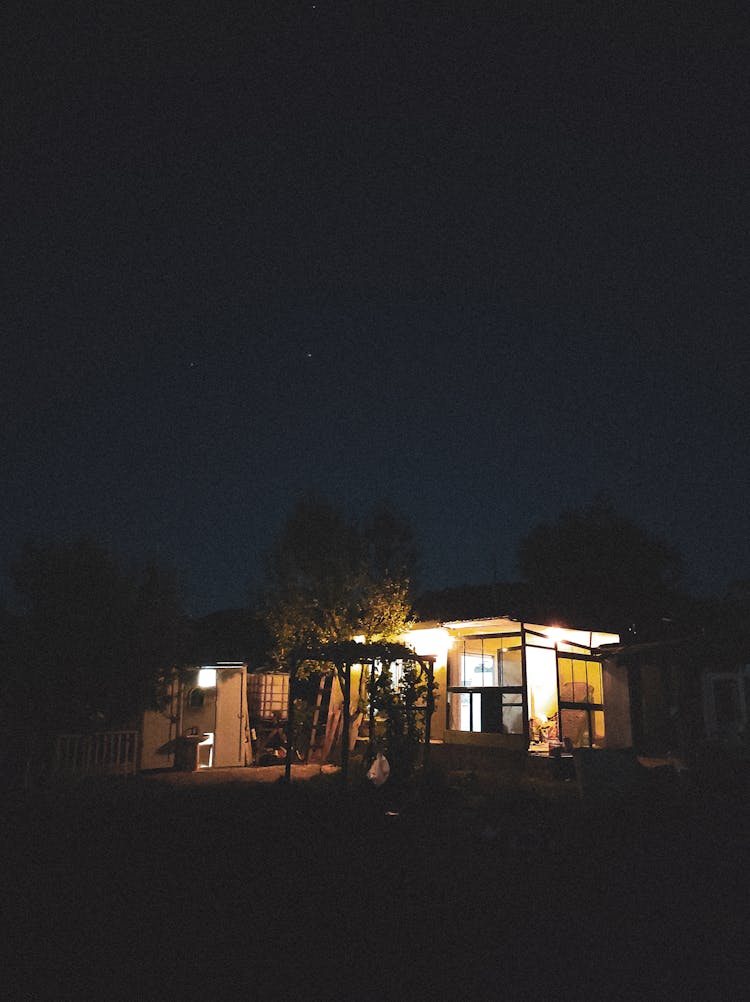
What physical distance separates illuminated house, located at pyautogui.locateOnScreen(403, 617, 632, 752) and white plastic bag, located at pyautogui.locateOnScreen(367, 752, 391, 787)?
4332 mm

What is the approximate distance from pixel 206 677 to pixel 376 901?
10350 millimetres

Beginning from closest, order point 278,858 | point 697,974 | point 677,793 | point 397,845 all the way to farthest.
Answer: point 697,974 < point 278,858 < point 397,845 < point 677,793

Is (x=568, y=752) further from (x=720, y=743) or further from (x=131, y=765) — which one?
(x=131, y=765)

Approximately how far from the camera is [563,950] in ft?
14.5

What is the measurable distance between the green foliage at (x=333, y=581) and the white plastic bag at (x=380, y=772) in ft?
18.3

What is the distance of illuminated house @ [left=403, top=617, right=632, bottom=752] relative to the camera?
14.8 m

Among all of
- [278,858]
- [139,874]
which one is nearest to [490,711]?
[278,858]

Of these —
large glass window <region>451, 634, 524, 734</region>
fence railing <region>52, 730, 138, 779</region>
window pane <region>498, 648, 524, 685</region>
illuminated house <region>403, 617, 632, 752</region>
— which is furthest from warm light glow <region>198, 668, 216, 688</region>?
window pane <region>498, 648, 524, 685</region>

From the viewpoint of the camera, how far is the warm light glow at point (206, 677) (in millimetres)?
14852

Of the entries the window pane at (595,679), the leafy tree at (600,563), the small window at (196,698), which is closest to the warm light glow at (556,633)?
the window pane at (595,679)

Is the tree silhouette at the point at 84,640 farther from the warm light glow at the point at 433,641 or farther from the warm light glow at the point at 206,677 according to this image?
the warm light glow at the point at 433,641

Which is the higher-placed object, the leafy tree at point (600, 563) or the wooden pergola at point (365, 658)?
the leafy tree at point (600, 563)

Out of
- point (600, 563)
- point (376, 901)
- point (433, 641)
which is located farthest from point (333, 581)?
point (600, 563)

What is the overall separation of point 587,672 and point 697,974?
12392 millimetres
